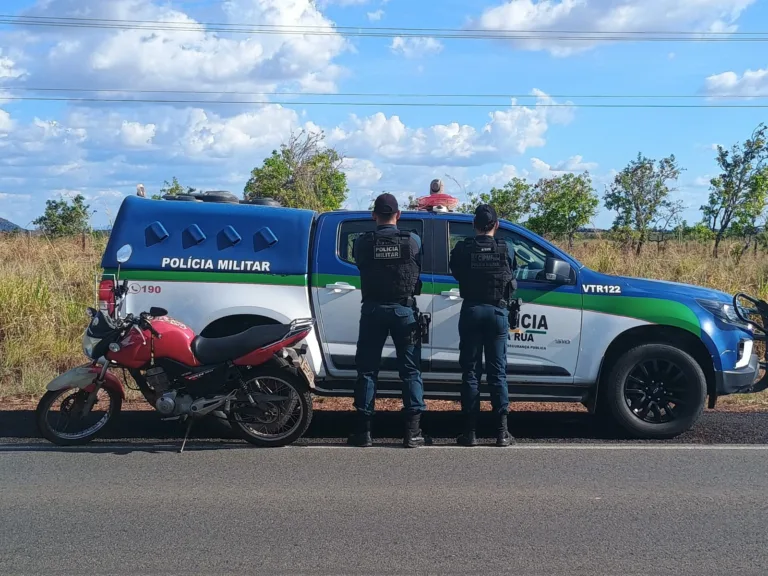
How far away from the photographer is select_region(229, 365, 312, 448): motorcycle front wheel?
23.0 feet

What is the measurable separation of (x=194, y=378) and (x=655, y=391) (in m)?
4.10

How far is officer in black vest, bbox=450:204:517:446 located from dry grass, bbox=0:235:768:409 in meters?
1.87

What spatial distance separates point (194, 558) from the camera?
14.6 feet

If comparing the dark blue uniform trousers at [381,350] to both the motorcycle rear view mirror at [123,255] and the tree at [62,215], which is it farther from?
the tree at [62,215]

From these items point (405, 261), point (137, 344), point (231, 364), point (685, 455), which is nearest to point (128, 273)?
point (137, 344)

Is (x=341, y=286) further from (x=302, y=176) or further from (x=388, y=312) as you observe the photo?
(x=302, y=176)

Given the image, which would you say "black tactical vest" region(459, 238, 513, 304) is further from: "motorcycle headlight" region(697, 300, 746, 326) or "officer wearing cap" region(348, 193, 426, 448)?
"motorcycle headlight" region(697, 300, 746, 326)

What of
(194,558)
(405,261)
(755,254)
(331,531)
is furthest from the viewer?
(755,254)

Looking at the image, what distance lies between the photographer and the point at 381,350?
708cm

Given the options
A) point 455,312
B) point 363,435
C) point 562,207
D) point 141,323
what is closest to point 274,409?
point 363,435

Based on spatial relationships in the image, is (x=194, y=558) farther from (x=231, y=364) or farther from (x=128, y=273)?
(x=128, y=273)

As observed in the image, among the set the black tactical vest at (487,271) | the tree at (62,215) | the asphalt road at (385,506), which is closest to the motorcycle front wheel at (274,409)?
the asphalt road at (385,506)

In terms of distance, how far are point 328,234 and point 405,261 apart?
105 cm

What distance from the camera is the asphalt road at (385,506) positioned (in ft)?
14.6
